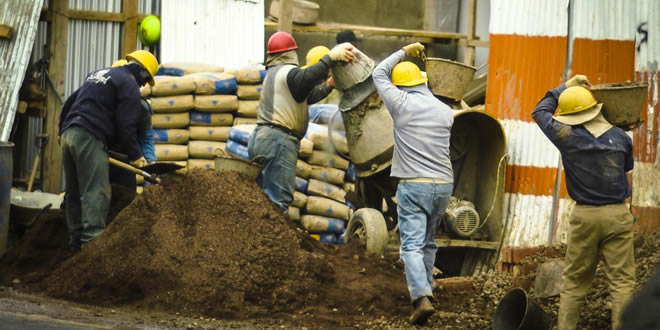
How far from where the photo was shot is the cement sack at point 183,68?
12.3 metres

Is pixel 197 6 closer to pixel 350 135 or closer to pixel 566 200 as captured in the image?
pixel 350 135

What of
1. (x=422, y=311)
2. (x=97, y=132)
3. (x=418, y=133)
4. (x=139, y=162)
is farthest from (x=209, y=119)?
(x=422, y=311)

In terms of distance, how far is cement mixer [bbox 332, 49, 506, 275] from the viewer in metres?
9.34

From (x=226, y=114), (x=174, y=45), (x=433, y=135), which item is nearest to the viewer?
(x=433, y=135)

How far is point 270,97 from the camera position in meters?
9.87

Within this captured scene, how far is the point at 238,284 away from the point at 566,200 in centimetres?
348

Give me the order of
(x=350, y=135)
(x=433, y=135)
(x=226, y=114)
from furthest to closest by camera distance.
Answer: (x=226, y=114) < (x=350, y=135) < (x=433, y=135)

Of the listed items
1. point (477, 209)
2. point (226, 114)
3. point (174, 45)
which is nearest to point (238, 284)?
point (477, 209)

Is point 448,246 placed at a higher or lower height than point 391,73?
lower

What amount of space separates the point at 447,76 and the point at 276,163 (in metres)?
1.90

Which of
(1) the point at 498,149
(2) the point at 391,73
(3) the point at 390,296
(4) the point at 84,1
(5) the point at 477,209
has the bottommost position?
(3) the point at 390,296

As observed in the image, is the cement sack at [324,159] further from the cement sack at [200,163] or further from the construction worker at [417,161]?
the construction worker at [417,161]

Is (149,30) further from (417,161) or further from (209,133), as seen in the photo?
(417,161)

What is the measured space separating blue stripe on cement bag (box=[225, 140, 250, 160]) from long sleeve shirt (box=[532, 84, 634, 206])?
16.3 ft
